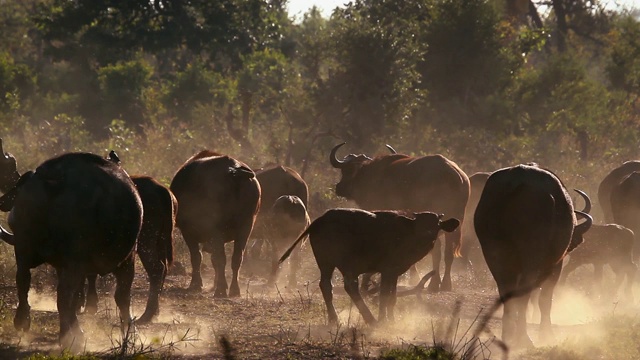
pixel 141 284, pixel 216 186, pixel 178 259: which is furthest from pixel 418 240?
pixel 178 259

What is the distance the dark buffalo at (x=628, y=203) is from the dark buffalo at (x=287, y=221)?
18.9ft

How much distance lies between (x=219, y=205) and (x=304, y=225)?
6.75 ft

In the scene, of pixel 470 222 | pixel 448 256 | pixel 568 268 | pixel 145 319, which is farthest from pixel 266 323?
pixel 470 222

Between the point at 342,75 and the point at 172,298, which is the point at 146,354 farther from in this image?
the point at 342,75

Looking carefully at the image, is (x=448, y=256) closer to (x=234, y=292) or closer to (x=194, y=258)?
(x=234, y=292)

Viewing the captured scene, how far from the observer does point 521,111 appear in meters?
35.2

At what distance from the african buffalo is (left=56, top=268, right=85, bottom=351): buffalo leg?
2.92 meters

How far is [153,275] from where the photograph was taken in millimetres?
10758

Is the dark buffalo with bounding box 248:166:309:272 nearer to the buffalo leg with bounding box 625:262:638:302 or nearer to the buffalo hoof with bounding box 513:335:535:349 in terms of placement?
the buffalo leg with bounding box 625:262:638:302

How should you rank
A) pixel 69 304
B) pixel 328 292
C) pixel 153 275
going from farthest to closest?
pixel 328 292 → pixel 153 275 → pixel 69 304

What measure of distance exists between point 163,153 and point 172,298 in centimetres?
1392

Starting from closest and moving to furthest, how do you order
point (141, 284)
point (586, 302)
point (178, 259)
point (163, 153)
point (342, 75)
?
point (141, 284), point (586, 302), point (178, 259), point (163, 153), point (342, 75)

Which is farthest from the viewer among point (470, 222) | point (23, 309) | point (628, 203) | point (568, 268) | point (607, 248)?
point (470, 222)

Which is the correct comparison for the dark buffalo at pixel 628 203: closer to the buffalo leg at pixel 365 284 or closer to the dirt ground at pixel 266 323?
the dirt ground at pixel 266 323
